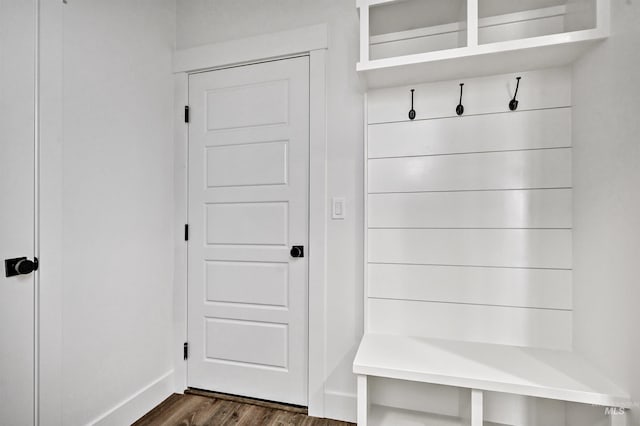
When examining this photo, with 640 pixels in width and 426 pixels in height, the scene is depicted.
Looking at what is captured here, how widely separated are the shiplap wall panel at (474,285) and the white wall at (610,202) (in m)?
0.08

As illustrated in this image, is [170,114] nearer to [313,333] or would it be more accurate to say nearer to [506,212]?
[313,333]

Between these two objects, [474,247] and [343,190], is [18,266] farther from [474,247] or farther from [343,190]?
[474,247]

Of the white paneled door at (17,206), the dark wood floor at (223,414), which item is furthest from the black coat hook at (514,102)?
the white paneled door at (17,206)

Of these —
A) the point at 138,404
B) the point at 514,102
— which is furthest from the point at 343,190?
the point at 138,404

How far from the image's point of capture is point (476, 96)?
154 cm

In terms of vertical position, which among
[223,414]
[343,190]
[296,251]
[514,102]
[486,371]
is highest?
[514,102]

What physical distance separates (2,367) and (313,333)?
1302mm

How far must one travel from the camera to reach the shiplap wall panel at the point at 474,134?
1.45m

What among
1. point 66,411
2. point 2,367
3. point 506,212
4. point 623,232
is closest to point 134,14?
point 2,367

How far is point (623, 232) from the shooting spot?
1100mm

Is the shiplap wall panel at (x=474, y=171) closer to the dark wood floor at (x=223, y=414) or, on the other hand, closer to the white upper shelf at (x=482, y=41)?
the white upper shelf at (x=482, y=41)


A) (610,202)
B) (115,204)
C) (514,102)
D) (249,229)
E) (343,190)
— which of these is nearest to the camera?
(610,202)

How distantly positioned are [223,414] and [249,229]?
1.04m

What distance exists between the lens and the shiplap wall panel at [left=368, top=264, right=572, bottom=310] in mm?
1451
